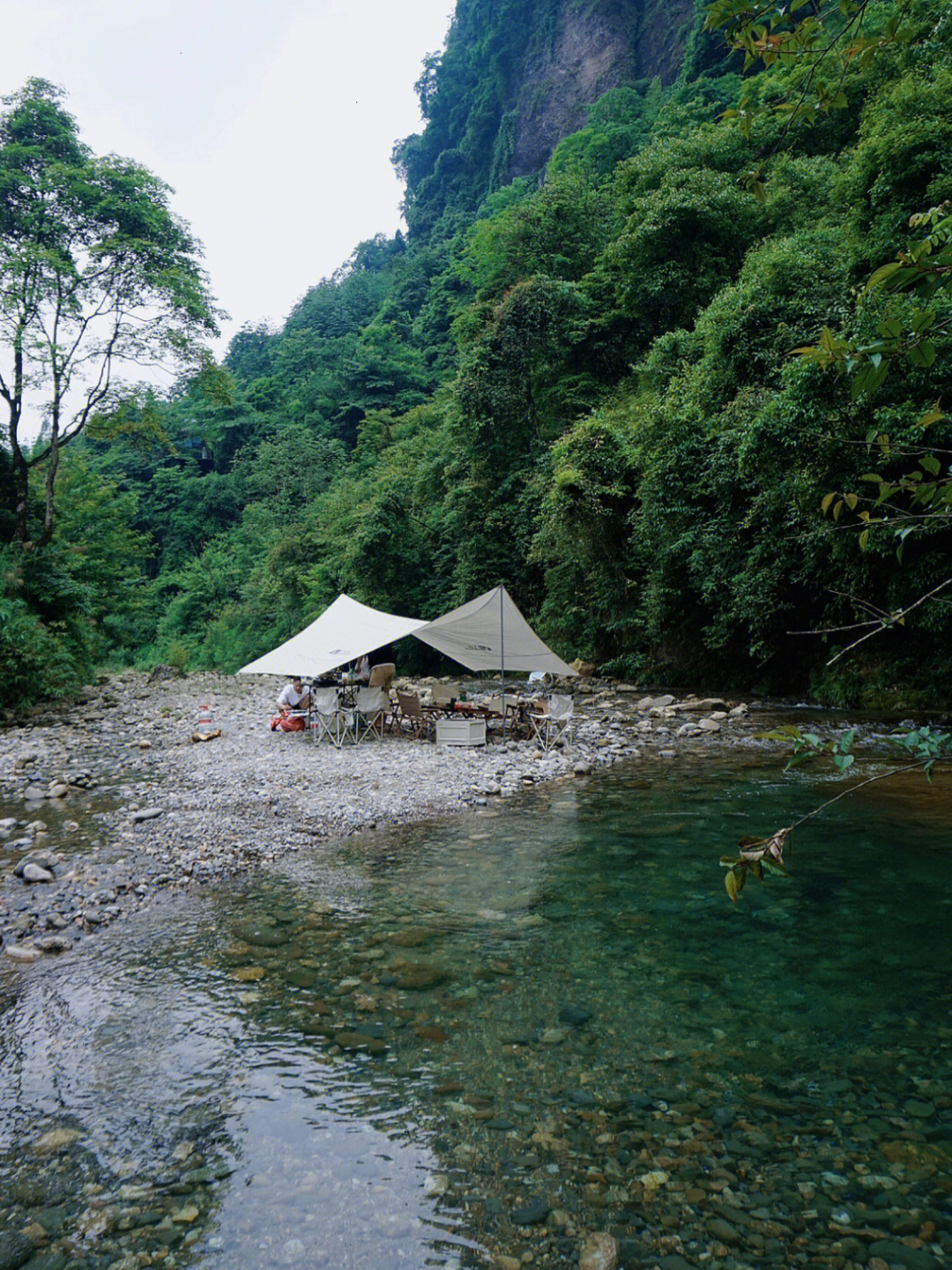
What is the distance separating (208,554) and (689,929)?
3538 cm

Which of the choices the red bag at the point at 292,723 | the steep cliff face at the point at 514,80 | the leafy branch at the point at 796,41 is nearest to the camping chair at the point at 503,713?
the red bag at the point at 292,723

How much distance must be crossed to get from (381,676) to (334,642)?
3.41 feet

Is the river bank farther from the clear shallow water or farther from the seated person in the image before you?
the clear shallow water

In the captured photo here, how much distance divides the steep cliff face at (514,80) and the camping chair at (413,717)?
38.2m

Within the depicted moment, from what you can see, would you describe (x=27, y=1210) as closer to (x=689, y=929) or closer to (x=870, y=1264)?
(x=870, y=1264)

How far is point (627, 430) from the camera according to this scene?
57.3 feet

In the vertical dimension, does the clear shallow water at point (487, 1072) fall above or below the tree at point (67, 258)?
below

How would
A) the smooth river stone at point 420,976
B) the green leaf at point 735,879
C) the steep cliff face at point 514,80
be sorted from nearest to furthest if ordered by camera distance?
the green leaf at point 735,879, the smooth river stone at point 420,976, the steep cliff face at point 514,80

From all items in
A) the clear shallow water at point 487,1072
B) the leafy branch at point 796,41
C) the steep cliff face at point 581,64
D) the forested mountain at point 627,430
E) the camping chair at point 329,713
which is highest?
the steep cliff face at point 581,64

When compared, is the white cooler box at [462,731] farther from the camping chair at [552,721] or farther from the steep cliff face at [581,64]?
the steep cliff face at [581,64]

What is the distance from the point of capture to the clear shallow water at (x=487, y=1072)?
8.39 ft

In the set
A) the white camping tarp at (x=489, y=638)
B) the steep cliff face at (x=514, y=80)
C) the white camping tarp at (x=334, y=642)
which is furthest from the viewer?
the steep cliff face at (x=514, y=80)

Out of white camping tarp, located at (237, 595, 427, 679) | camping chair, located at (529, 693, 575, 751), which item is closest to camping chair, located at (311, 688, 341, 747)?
white camping tarp, located at (237, 595, 427, 679)

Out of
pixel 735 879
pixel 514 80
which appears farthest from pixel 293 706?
pixel 514 80
